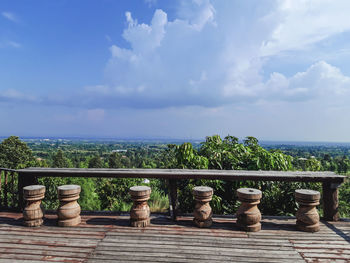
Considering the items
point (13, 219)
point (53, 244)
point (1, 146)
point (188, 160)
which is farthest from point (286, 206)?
point (1, 146)

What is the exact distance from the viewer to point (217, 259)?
248 centimetres

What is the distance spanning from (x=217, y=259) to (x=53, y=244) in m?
2.14

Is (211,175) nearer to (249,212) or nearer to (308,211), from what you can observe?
(249,212)

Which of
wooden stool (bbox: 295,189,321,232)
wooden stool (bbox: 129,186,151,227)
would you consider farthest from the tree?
wooden stool (bbox: 295,189,321,232)

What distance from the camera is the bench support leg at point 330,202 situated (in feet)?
11.7

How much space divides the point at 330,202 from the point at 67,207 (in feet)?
14.3

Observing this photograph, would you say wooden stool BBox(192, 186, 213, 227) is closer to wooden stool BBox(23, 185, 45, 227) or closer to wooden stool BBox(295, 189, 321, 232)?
wooden stool BBox(295, 189, 321, 232)

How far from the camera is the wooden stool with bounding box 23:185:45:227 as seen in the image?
10.9 feet

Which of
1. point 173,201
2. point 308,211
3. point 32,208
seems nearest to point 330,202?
point 308,211

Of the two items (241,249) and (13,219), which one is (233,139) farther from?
(13,219)

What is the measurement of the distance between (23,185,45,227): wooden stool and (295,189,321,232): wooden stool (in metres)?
Answer: 4.08

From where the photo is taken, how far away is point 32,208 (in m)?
3.36

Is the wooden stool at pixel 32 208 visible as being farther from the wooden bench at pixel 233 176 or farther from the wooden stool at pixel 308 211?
the wooden stool at pixel 308 211

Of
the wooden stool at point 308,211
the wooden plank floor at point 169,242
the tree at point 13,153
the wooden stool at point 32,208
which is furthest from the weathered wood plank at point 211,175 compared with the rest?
the tree at point 13,153
